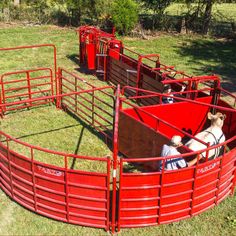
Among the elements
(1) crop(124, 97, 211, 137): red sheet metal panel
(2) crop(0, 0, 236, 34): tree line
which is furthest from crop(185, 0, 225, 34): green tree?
(1) crop(124, 97, 211, 137): red sheet metal panel

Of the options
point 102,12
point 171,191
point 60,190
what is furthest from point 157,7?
point 60,190

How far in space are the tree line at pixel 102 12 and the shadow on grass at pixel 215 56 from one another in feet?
8.83

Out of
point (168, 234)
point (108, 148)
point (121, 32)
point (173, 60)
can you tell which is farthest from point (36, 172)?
point (121, 32)

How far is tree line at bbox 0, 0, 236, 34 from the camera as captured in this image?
2281 cm

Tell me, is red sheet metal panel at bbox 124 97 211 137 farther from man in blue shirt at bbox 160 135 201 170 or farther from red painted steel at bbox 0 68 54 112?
red painted steel at bbox 0 68 54 112

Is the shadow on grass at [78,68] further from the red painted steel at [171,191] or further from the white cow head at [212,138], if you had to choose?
the red painted steel at [171,191]

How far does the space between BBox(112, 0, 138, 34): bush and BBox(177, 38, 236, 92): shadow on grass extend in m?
3.76

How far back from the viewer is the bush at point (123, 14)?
22.5m

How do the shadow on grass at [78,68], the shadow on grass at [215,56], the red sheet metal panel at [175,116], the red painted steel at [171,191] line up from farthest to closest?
the shadow on grass at [215,56], the shadow on grass at [78,68], the red sheet metal panel at [175,116], the red painted steel at [171,191]

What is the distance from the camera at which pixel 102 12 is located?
2398cm

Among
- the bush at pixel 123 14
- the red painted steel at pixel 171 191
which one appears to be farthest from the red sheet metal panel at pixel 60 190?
the bush at pixel 123 14

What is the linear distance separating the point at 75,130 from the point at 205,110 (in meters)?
3.74

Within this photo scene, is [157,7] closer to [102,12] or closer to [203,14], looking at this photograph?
[203,14]

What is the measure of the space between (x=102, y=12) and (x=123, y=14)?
80.8 inches
